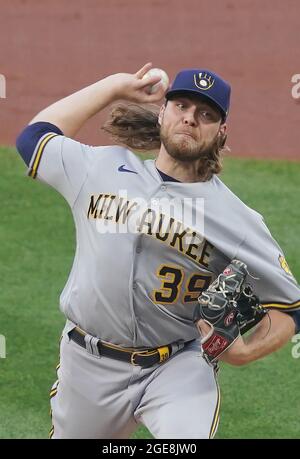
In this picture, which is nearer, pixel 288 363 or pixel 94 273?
pixel 94 273

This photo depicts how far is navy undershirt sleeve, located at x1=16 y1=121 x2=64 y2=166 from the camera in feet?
15.1

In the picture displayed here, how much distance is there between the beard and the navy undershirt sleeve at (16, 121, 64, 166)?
0.52 meters

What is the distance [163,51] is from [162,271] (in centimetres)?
756

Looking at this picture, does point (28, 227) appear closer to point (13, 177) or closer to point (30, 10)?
point (13, 177)

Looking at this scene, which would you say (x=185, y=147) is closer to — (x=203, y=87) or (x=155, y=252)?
(x=203, y=87)

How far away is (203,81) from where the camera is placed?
4.46 meters

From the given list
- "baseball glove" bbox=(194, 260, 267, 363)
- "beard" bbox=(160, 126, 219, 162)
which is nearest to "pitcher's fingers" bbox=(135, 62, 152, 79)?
"beard" bbox=(160, 126, 219, 162)

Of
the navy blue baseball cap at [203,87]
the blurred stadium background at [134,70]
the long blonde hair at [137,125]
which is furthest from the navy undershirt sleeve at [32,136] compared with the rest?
the blurred stadium background at [134,70]

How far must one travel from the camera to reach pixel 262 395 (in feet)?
22.9

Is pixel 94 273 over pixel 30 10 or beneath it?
over

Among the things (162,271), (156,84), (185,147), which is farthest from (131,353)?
(156,84)
